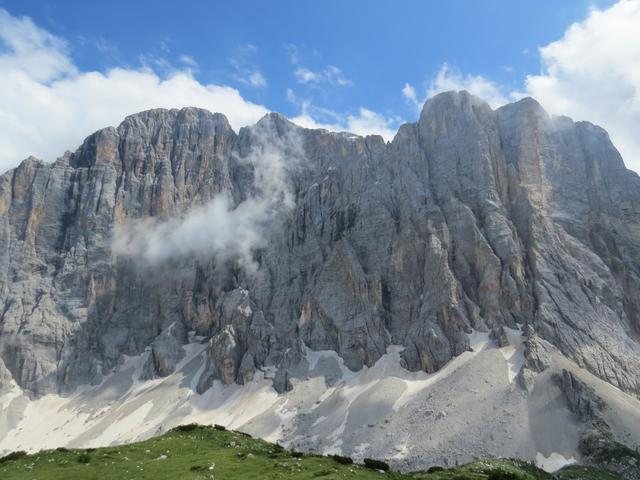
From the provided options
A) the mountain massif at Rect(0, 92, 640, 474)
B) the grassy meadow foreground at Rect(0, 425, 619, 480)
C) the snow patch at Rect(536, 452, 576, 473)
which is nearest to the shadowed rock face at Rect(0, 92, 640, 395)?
the mountain massif at Rect(0, 92, 640, 474)

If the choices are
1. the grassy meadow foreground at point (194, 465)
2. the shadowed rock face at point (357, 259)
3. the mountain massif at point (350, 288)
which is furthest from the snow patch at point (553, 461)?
the grassy meadow foreground at point (194, 465)

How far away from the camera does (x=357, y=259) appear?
506 feet

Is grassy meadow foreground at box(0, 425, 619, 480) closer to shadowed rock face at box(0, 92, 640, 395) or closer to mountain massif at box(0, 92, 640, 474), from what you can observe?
mountain massif at box(0, 92, 640, 474)

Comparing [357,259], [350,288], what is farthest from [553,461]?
[357,259]

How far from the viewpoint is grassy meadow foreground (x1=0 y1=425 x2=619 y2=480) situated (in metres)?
35.6

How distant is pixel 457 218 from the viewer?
14888 centimetres

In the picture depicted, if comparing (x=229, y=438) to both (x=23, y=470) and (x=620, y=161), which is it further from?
(x=620, y=161)

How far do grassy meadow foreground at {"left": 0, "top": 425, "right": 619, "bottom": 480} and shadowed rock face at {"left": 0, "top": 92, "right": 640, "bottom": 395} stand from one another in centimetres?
8446

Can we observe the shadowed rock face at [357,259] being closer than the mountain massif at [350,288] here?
No

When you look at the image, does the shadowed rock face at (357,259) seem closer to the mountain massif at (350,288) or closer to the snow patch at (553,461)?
the mountain massif at (350,288)

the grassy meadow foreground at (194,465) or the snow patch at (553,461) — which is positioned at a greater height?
the grassy meadow foreground at (194,465)

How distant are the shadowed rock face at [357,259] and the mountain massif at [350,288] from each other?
0.57 meters

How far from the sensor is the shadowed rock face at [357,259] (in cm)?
13388

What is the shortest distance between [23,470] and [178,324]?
130 m
